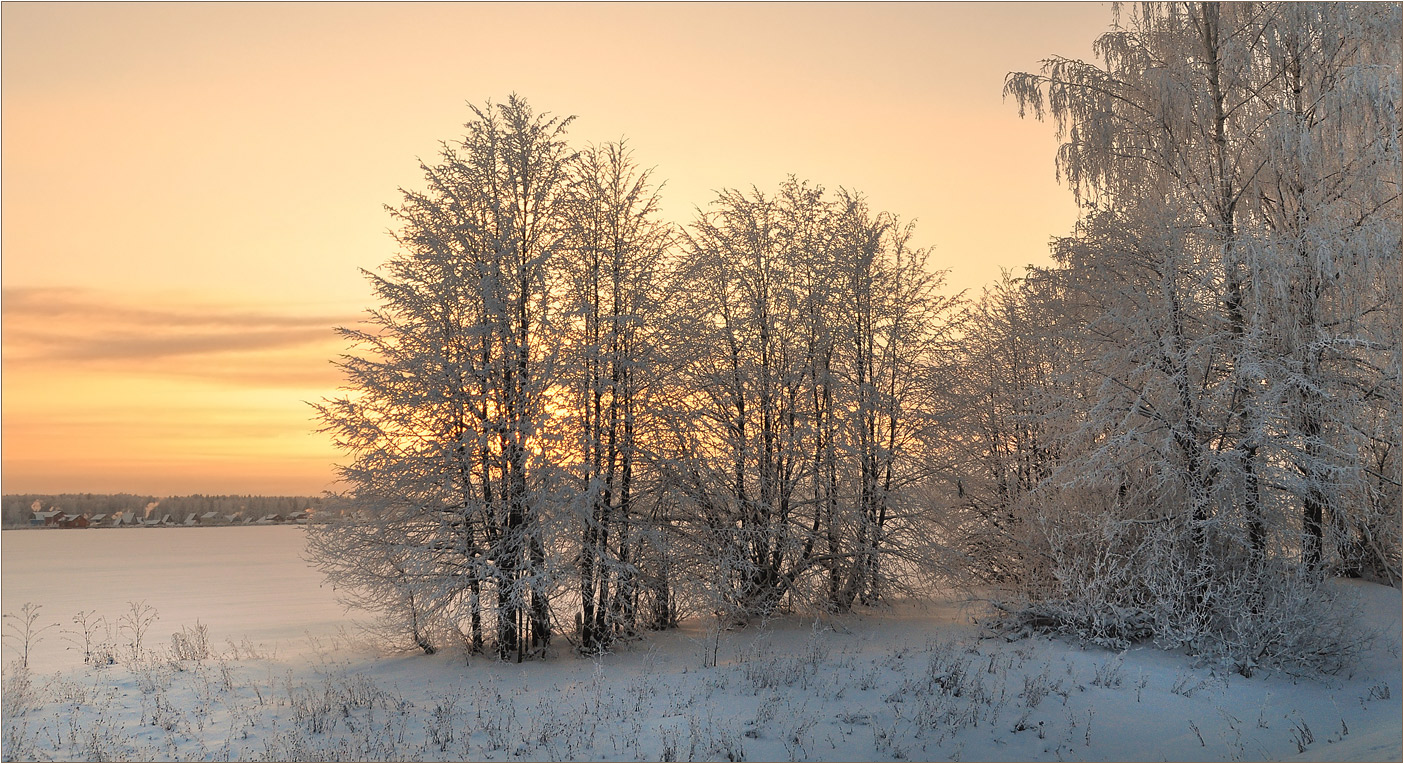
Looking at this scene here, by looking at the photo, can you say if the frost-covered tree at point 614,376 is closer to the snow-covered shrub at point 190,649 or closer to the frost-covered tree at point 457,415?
the frost-covered tree at point 457,415

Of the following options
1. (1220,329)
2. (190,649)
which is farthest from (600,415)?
(1220,329)

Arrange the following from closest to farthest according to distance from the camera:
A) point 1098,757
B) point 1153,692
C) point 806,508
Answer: point 1098,757 → point 1153,692 → point 806,508

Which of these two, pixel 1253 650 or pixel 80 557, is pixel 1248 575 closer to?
pixel 1253 650

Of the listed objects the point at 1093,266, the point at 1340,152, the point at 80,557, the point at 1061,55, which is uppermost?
the point at 1061,55

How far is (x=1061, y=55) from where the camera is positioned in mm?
16828

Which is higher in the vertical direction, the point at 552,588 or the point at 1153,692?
the point at 552,588

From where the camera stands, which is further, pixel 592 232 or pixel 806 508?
pixel 806 508

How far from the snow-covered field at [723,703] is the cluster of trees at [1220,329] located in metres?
1.22

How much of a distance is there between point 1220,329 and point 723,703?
33.4 feet

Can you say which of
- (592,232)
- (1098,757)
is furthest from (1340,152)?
(592,232)

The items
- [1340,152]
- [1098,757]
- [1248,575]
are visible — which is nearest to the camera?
[1098,757]

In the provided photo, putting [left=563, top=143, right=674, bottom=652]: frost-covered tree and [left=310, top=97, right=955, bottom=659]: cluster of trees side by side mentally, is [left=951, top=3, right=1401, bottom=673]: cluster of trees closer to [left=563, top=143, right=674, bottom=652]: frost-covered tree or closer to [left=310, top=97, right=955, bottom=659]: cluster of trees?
[left=310, top=97, right=955, bottom=659]: cluster of trees

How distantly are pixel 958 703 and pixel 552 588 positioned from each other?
605 cm

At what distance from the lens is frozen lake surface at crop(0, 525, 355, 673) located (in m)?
18.7
